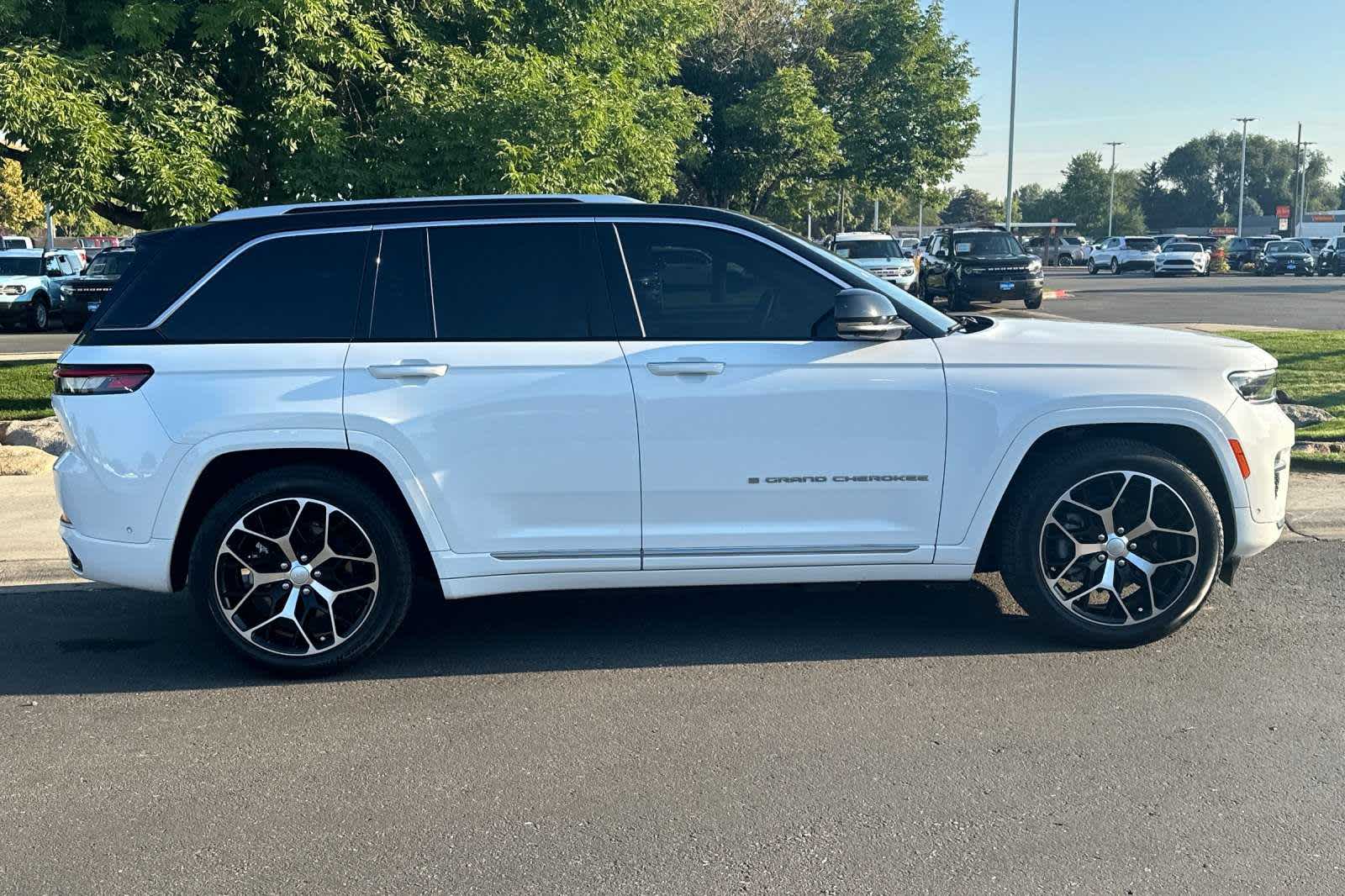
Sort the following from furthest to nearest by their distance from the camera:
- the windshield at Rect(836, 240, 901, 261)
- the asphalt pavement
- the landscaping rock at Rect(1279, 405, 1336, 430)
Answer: the windshield at Rect(836, 240, 901, 261), the landscaping rock at Rect(1279, 405, 1336, 430), the asphalt pavement

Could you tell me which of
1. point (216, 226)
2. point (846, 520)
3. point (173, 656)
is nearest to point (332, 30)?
point (216, 226)

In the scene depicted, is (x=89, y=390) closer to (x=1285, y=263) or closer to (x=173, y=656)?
(x=173, y=656)

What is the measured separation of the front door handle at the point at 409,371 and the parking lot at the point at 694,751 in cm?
121

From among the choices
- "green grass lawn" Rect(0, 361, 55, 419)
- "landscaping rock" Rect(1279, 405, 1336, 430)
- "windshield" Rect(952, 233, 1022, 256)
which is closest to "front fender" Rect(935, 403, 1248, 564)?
"landscaping rock" Rect(1279, 405, 1336, 430)

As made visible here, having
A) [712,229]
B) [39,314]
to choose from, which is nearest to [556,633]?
[712,229]

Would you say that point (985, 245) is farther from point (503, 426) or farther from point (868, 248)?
point (503, 426)

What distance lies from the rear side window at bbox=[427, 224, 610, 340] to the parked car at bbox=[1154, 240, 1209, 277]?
167ft

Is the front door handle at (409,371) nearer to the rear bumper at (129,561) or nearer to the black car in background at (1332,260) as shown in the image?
the rear bumper at (129,561)

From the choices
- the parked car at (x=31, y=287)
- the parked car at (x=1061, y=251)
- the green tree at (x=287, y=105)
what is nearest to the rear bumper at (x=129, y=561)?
the green tree at (x=287, y=105)

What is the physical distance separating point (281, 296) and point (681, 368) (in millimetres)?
1654

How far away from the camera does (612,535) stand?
195 inches

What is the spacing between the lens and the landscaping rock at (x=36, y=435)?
1039 centimetres

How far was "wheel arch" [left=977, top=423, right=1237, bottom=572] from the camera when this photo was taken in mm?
5133

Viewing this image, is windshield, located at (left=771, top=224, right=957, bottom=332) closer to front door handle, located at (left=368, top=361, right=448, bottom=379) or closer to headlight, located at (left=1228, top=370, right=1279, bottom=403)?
headlight, located at (left=1228, top=370, right=1279, bottom=403)
